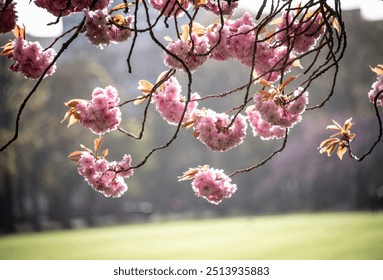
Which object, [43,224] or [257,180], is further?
[257,180]

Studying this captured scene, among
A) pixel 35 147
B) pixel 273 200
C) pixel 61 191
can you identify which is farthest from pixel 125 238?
pixel 273 200

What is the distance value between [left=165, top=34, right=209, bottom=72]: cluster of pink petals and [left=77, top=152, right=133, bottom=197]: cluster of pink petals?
1.36 feet

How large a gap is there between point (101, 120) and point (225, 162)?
19.1m

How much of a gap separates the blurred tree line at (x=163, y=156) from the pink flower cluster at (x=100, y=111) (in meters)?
10.6

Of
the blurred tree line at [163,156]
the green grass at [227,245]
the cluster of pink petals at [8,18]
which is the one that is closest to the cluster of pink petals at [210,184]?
the cluster of pink petals at [8,18]

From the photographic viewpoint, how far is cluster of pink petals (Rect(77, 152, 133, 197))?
1.92 metres

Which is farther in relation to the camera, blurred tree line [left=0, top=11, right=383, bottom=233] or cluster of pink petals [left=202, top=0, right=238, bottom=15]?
blurred tree line [left=0, top=11, right=383, bottom=233]

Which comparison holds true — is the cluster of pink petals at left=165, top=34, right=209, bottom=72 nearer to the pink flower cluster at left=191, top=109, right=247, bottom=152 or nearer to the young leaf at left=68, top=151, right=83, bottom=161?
the pink flower cluster at left=191, top=109, right=247, bottom=152

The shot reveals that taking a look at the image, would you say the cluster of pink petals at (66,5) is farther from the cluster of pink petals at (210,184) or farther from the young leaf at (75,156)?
the cluster of pink petals at (210,184)

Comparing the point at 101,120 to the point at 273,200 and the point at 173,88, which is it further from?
the point at 273,200

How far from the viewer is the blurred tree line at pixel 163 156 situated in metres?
13.9

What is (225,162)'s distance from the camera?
819 inches

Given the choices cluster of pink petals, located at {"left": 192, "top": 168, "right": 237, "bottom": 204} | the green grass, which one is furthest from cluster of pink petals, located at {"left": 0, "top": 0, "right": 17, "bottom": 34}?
the green grass

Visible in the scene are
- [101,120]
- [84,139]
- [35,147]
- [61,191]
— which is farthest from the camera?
[61,191]
